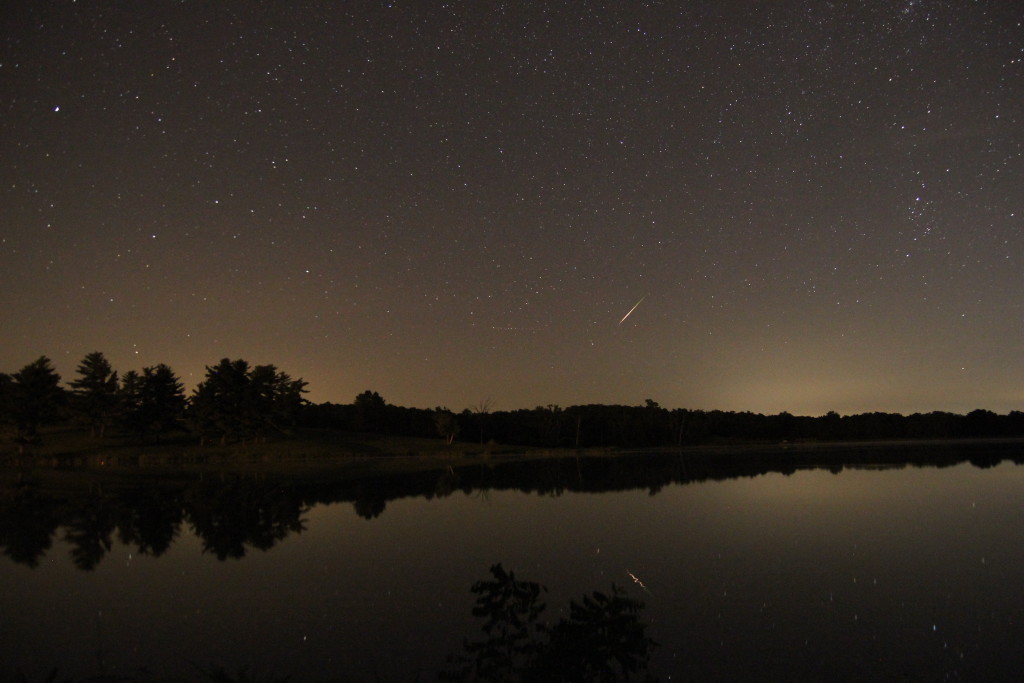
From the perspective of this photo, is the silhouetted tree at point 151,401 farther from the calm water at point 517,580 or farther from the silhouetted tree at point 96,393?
the calm water at point 517,580

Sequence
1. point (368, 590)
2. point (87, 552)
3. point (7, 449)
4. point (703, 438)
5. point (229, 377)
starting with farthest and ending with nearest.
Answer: point (703, 438), point (229, 377), point (7, 449), point (87, 552), point (368, 590)

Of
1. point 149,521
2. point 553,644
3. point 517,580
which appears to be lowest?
point 149,521

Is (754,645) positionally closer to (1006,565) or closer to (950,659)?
Result: (950,659)

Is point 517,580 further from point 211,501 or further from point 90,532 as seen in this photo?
point 211,501

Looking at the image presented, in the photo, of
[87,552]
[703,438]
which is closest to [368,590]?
[87,552]

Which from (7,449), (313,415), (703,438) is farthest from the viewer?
(703,438)

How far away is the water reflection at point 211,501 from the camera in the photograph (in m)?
17.3

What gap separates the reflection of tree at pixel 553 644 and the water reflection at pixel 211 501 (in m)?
8.40

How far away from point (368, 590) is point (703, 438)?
440ft

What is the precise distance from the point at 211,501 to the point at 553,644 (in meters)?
22.8

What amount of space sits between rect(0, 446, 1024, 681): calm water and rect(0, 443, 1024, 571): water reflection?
0.21 metres

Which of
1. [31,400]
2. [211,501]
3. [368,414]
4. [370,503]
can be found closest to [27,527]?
[211,501]

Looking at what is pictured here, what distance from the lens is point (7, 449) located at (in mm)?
60438

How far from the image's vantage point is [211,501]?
27.0 meters
